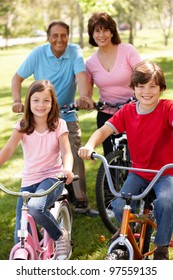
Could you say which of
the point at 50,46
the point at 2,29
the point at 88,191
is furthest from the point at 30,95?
the point at 2,29

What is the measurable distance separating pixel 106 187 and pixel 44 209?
142cm

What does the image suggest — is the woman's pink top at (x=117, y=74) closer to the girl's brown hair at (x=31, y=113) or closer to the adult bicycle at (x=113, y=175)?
the adult bicycle at (x=113, y=175)

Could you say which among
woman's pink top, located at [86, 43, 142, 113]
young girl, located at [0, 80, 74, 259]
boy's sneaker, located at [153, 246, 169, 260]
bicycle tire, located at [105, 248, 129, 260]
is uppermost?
woman's pink top, located at [86, 43, 142, 113]

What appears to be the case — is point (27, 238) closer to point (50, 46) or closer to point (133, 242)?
point (133, 242)

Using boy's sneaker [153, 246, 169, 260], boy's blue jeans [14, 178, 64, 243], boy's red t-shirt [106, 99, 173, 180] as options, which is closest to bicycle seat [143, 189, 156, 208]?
boy's red t-shirt [106, 99, 173, 180]

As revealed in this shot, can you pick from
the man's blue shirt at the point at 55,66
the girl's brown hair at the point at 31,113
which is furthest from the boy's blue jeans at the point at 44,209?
the man's blue shirt at the point at 55,66

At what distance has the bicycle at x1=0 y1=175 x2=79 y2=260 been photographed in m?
3.40

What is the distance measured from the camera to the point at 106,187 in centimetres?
513

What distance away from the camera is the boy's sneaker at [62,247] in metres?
4.09

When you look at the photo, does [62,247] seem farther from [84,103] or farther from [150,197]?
A: [84,103]

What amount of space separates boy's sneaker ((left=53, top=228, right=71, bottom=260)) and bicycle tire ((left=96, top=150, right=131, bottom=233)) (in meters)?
0.77

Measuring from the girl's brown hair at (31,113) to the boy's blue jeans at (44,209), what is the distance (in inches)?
15.9

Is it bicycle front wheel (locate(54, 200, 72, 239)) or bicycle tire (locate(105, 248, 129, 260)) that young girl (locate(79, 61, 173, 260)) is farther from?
bicycle front wheel (locate(54, 200, 72, 239))

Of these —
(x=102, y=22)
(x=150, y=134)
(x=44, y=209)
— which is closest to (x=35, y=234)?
(x=44, y=209)
